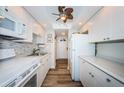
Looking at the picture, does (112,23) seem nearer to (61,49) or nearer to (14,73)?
(14,73)

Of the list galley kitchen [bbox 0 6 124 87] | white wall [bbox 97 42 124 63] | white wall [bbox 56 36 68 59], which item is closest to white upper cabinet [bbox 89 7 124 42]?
galley kitchen [bbox 0 6 124 87]

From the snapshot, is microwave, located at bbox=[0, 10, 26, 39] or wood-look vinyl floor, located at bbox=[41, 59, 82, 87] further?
wood-look vinyl floor, located at bbox=[41, 59, 82, 87]

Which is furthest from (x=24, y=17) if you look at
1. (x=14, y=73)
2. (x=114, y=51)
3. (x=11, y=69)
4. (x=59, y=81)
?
(x=59, y=81)

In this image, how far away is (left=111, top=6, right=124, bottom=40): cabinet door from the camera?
1.85 meters

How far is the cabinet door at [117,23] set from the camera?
6.08ft

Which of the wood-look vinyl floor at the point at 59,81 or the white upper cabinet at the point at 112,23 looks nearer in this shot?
the white upper cabinet at the point at 112,23

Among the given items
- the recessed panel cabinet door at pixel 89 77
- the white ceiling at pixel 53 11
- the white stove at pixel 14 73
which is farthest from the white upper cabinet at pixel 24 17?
the recessed panel cabinet door at pixel 89 77

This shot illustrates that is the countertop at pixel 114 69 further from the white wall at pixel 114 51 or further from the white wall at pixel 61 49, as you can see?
the white wall at pixel 61 49

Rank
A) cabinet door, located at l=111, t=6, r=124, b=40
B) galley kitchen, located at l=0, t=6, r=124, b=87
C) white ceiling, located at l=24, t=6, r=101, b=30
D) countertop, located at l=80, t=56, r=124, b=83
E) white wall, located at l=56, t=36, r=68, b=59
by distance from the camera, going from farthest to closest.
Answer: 1. white wall, located at l=56, t=36, r=68, b=59
2. white ceiling, located at l=24, t=6, r=101, b=30
3. cabinet door, located at l=111, t=6, r=124, b=40
4. galley kitchen, located at l=0, t=6, r=124, b=87
5. countertop, located at l=80, t=56, r=124, b=83

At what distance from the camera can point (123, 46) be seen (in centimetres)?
234

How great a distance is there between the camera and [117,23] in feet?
6.57

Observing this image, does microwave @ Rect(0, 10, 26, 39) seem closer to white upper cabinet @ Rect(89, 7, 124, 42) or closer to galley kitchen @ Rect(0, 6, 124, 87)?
galley kitchen @ Rect(0, 6, 124, 87)
